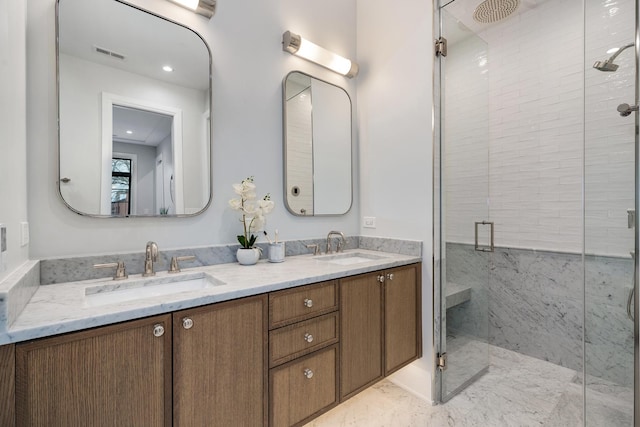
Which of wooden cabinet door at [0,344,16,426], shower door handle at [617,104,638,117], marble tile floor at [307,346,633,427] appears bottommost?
marble tile floor at [307,346,633,427]

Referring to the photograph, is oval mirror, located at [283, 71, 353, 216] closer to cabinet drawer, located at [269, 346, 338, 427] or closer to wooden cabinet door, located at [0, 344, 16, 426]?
cabinet drawer, located at [269, 346, 338, 427]

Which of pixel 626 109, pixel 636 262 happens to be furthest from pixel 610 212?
pixel 626 109

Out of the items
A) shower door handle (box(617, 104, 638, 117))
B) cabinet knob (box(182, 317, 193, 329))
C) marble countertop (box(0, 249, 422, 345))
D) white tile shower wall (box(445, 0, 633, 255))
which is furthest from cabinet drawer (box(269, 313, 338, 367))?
shower door handle (box(617, 104, 638, 117))

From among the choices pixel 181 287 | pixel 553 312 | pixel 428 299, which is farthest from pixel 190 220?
pixel 553 312

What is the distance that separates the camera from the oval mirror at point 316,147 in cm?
202

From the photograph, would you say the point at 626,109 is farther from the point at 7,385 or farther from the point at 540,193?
the point at 7,385

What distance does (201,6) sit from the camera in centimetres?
161

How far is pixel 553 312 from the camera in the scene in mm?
A: 2336

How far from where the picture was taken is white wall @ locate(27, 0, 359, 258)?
1256 mm

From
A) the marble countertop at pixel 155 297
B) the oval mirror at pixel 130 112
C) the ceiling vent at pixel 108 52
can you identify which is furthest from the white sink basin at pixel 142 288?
the ceiling vent at pixel 108 52

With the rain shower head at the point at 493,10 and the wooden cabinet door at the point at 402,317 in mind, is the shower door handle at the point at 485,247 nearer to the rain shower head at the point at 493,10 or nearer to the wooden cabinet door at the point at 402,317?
the wooden cabinet door at the point at 402,317

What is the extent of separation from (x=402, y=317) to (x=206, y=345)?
4.02 ft

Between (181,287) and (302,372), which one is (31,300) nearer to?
(181,287)

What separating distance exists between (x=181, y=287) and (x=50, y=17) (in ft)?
4.26
